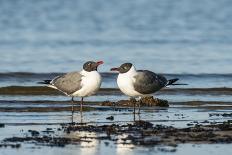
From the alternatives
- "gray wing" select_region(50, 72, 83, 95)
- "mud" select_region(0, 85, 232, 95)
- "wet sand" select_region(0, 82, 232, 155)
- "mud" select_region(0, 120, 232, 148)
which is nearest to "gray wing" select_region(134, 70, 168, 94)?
"wet sand" select_region(0, 82, 232, 155)

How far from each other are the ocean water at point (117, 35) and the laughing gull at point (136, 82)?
694 centimetres

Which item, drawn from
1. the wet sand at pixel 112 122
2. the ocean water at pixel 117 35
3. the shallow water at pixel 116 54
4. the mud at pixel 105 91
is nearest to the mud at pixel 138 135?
the wet sand at pixel 112 122

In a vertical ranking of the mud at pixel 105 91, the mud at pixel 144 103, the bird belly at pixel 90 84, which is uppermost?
the mud at pixel 105 91

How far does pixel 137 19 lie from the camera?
124 ft

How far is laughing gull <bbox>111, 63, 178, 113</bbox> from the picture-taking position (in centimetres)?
1584

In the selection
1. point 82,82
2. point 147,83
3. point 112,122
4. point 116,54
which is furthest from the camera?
point 116,54

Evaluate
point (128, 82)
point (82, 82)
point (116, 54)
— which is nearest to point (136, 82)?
point (128, 82)

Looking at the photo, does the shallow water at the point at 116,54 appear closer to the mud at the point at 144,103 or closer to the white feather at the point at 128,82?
the mud at the point at 144,103

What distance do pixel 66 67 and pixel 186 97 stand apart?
5.75 m

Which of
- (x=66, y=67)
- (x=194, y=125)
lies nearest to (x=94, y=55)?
(x=66, y=67)

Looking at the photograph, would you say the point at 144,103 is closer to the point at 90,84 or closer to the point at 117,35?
the point at 90,84

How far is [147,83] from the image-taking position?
16047 millimetres

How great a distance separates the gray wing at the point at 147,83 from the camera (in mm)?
15913

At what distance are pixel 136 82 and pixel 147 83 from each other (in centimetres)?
28
